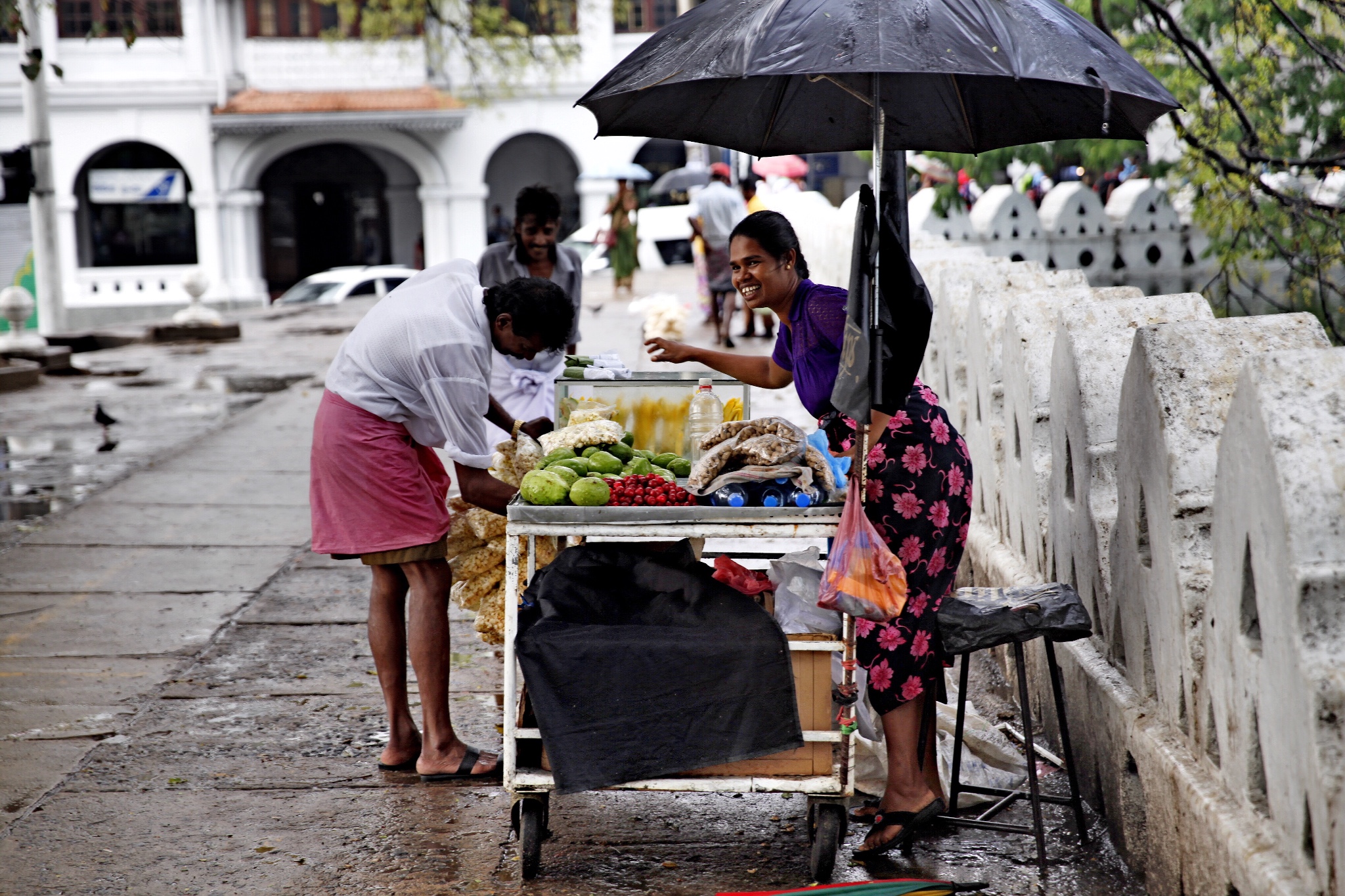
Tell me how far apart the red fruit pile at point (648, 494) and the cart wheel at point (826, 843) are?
2.77ft

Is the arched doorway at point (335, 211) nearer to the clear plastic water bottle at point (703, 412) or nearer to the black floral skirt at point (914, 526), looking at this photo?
the clear plastic water bottle at point (703, 412)

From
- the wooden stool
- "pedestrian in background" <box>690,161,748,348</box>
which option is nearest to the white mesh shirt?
the wooden stool

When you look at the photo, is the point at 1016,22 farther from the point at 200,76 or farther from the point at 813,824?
the point at 200,76

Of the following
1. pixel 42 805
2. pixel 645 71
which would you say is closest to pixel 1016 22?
pixel 645 71

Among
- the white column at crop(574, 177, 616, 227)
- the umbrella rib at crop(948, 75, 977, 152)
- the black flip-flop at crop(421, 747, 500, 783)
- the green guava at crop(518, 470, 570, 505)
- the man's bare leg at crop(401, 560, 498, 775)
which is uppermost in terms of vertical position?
the white column at crop(574, 177, 616, 227)

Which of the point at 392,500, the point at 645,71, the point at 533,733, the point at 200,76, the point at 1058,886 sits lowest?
the point at 1058,886

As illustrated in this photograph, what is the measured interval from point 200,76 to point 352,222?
5233 mm

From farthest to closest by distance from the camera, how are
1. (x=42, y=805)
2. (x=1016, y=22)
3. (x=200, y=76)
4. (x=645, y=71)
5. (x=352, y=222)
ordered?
1. (x=352, y=222)
2. (x=200, y=76)
3. (x=42, y=805)
4. (x=645, y=71)
5. (x=1016, y=22)

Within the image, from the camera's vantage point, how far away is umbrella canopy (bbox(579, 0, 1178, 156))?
9.92 feet

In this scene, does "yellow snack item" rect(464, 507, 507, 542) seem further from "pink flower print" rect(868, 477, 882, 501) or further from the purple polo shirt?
"pink flower print" rect(868, 477, 882, 501)

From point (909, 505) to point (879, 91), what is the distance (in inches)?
41.8

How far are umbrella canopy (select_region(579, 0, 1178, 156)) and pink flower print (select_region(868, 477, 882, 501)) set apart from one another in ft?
3.31

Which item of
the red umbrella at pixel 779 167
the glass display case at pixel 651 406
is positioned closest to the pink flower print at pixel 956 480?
the glass display case at pixel 651 406

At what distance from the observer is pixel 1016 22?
125 inches
